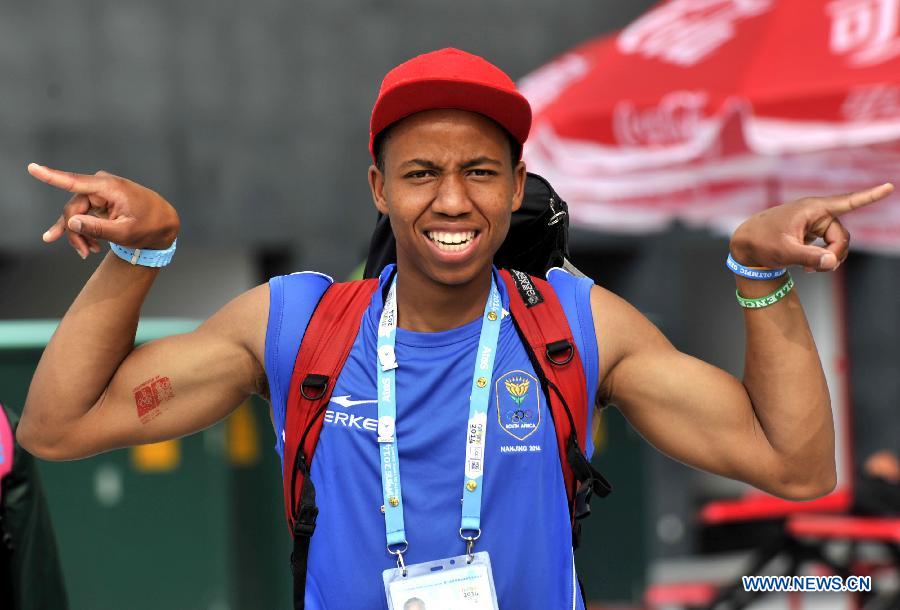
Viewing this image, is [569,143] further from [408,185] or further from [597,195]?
[408,185]

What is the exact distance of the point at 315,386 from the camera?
9.62ft

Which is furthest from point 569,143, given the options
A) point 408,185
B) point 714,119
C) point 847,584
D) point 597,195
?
point 408,185

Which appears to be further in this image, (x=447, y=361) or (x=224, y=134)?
(x=224, y=134)

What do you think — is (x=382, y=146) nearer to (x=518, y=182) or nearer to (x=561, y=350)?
(x=518, y=182)

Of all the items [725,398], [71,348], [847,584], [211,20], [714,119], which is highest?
[211,20]

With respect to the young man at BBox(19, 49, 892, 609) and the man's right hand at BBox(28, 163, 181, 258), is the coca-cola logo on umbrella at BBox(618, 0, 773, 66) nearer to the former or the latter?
the young man at BBox(19, 49, 892, 609)

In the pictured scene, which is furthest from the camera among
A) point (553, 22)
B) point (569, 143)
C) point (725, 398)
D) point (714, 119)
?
point (553, 22)

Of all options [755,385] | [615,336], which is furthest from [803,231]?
[615,336]

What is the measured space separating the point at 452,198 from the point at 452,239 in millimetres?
94

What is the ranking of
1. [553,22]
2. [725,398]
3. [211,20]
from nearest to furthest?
[725,398] → [211,20] → [553,22]

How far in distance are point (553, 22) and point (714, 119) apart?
5743 mm

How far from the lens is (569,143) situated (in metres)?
8.13

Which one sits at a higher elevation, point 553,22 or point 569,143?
point 553,22

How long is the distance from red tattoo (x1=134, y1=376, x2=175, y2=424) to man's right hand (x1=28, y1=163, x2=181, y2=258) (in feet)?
1.03
